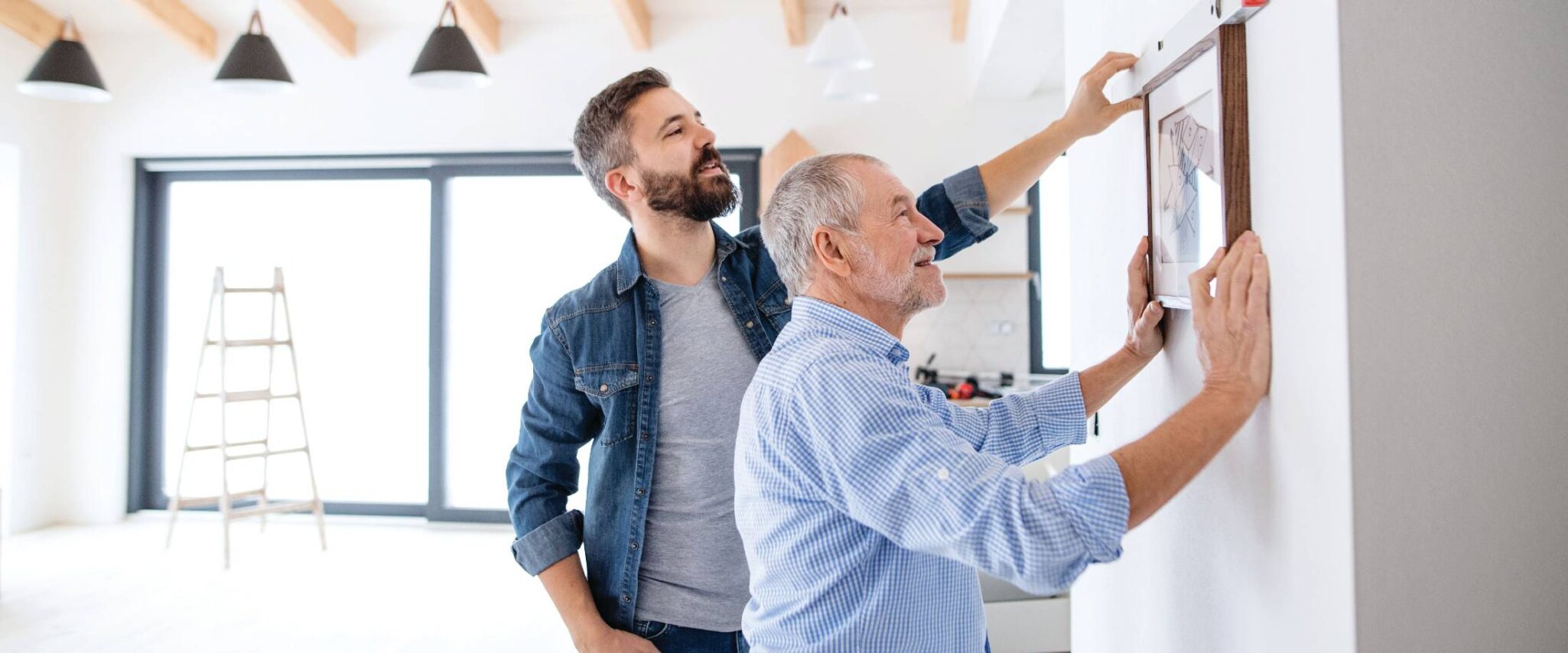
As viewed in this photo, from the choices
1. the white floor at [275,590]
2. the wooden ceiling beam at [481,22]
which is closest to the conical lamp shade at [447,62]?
the wooden ceiling beam at [481,22]

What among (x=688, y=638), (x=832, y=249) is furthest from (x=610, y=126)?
(x=688, y=638)

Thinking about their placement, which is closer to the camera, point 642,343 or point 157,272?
point 642,343

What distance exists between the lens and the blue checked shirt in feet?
2.81

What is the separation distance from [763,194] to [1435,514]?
441cm

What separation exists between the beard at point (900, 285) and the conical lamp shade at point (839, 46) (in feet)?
9.31

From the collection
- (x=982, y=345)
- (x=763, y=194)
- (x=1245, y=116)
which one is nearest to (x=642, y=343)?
(x=1245, y=116)

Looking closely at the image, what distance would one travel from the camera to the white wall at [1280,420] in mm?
860

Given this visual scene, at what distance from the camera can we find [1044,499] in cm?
86

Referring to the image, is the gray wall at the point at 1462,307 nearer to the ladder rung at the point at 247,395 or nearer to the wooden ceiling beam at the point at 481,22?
the wooden ceiling beam at the point at 481,22

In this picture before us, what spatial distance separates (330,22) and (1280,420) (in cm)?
534

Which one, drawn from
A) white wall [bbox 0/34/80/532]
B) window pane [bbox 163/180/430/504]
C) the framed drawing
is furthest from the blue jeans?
white wall [bbox 0/34/80/532]

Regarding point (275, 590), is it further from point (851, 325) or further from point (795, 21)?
point (851, 325)

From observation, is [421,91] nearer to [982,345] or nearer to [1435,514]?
[982,345]

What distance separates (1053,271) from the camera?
547cm
